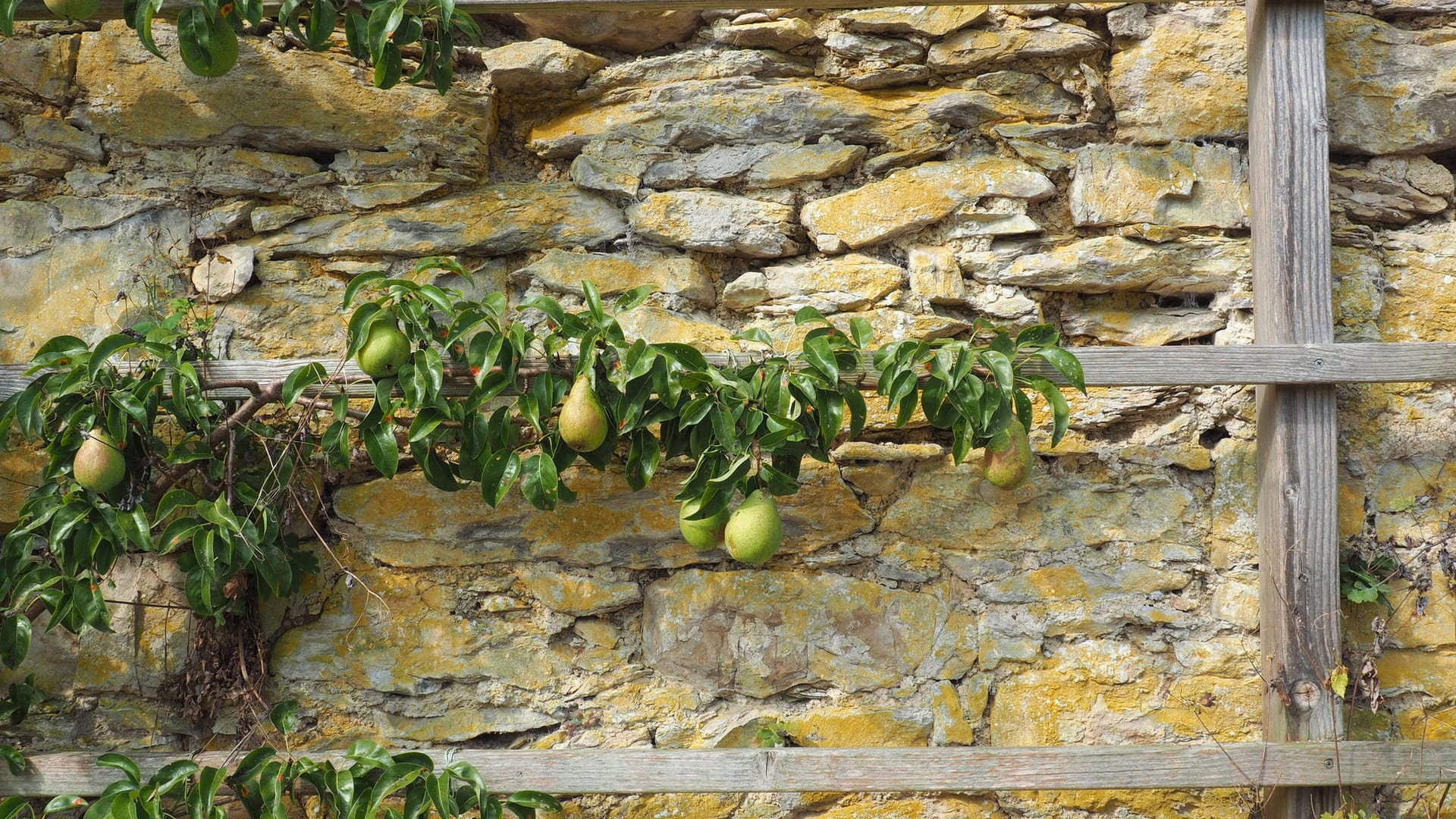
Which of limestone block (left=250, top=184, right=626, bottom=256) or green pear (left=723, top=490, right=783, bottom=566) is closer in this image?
green pear (left=723, top=490, right=783, bottom=566)

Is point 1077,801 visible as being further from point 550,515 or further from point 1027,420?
point 550,515

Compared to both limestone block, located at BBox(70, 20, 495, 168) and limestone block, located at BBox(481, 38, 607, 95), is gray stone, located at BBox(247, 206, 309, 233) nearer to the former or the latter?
limestone block, located at BBox(70, 20, 495, 168)

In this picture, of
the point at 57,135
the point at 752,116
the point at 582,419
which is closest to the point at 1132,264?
the point at 752,116

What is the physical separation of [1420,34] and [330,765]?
8.45 feet

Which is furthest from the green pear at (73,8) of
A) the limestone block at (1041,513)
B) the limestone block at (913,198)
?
the limestone block at (1041,513)

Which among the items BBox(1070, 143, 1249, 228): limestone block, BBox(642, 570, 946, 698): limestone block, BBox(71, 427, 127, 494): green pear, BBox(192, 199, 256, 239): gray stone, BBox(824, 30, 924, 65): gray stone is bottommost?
BBox(642, 570, 946, 698): limestone block

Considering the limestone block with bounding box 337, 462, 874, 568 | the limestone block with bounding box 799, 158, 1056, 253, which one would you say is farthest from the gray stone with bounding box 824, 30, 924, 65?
the limestone block with bounding box 337, 462, 874, 568

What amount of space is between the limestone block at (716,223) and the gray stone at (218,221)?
83cm

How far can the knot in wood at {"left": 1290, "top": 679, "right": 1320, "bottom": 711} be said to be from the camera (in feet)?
6.27

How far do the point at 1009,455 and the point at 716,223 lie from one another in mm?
777

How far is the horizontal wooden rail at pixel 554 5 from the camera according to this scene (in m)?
1.93

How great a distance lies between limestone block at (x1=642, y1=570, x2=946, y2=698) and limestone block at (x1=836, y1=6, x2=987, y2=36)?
1.17 metres

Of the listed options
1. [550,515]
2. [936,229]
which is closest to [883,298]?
[936,229]

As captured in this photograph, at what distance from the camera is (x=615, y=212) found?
2.21m
